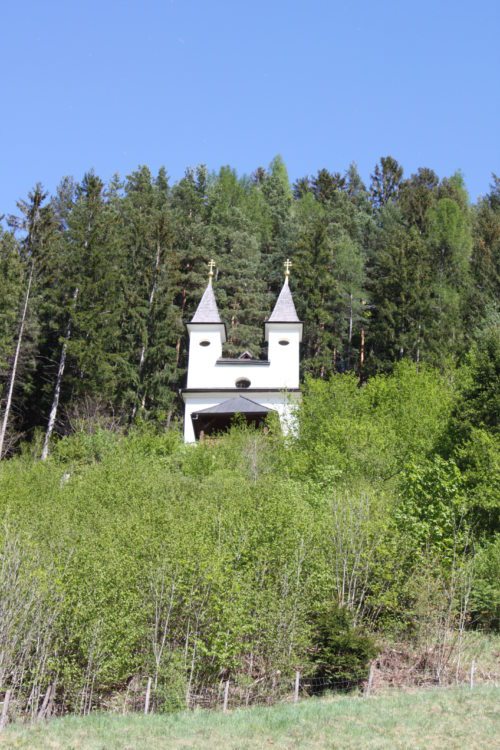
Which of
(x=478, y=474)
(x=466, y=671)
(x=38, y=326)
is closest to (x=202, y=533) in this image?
(x=466, y=671)

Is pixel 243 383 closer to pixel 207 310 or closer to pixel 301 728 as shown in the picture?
pixel 207 310

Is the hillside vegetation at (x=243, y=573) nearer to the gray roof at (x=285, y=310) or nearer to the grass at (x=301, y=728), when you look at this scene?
the grass at (x=301, y=728)

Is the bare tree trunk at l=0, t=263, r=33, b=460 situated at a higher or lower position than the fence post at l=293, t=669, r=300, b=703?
higher

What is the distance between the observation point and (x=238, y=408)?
37.3 meters

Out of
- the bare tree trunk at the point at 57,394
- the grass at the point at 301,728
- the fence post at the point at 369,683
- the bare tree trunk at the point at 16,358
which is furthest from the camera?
the bare tree trunk at the point at 57,394

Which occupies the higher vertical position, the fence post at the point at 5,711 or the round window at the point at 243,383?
the round window at the point at 243,383

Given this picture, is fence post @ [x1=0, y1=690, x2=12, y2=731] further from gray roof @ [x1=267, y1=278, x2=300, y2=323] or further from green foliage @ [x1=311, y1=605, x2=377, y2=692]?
gray roof @ [x1=267, y1=278, x2=300, y2=323]

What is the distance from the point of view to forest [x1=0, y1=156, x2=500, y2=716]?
1552 cm

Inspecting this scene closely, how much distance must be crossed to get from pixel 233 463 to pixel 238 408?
30.7 feet

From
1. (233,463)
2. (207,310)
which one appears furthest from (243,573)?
(207,310)

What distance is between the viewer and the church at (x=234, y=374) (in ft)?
124

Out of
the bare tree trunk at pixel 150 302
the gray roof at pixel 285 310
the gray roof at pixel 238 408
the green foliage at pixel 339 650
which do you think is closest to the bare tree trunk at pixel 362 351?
the gray roof at pixel 285 310

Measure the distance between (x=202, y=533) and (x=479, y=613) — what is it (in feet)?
22.0

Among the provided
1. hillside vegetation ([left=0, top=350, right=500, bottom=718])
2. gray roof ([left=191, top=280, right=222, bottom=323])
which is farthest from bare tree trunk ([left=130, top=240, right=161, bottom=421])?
hillside vegetation ([left=0, top=350, right=500, bottom=718])
